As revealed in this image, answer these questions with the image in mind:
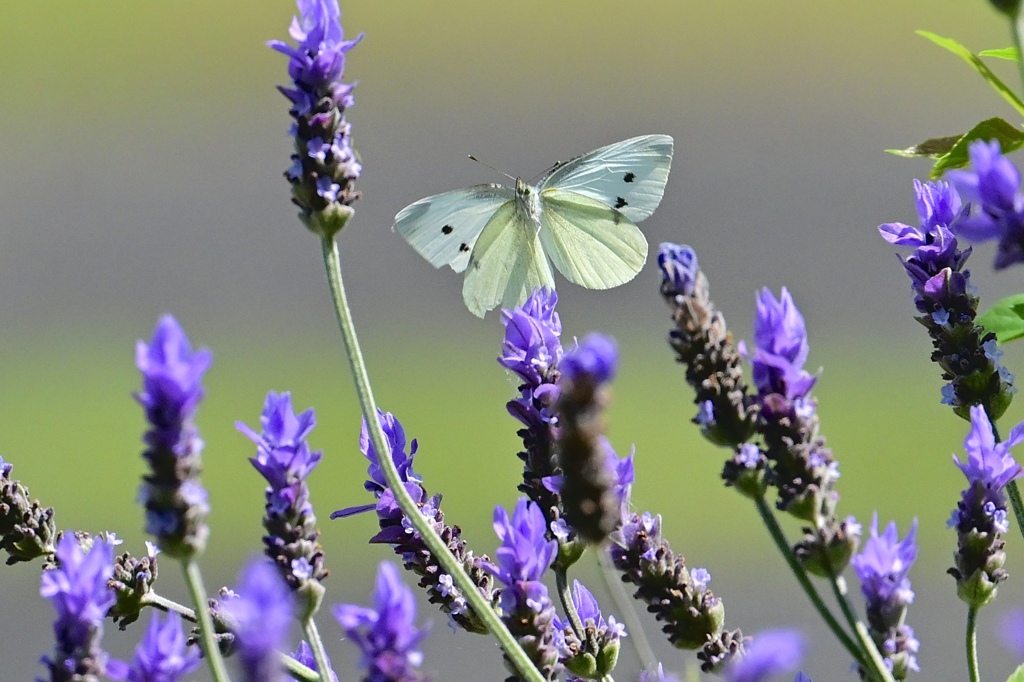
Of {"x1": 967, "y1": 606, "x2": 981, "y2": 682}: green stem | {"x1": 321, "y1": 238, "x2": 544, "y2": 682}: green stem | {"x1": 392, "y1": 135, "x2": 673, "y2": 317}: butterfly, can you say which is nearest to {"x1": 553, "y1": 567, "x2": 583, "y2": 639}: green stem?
{"x1": 321, "y1": 238, "x2": 544, "y2": 682}: green stem

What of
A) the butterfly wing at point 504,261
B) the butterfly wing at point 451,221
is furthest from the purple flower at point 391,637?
the butterfly wing at point 504,261

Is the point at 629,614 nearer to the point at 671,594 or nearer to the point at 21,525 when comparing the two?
the point at 671,594

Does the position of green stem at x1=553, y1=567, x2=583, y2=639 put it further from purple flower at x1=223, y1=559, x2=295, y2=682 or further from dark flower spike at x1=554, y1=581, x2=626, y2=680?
purple flower at x1=223, y1=559, x2=295, y2=682

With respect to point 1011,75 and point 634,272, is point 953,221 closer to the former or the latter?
point 634,272

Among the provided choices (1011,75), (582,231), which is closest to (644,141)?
(582,231)

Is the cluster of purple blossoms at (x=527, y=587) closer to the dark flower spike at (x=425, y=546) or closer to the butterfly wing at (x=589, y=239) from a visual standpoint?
the dark flower spike at (x=425, y=546)

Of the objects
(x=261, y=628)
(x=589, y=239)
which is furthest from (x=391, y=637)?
(x=589, y=239)
